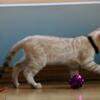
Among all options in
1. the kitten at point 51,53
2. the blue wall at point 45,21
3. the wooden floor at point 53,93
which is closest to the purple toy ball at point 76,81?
the wooden floor at point 53,93

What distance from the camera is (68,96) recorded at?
172 centimetres

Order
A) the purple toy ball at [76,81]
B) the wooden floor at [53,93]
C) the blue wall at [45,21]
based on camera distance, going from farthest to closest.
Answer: the blue wall at [45,21] → the purple toy ball at [76,81] → the wooden floor at [53,93]

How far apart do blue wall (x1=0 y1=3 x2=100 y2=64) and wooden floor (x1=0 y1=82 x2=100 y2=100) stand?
1.21 ft

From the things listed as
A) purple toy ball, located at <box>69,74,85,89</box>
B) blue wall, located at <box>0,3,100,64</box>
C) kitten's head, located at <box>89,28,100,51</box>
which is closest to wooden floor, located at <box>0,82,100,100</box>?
purple toy ball, located at <box>69,74,85,89</box>

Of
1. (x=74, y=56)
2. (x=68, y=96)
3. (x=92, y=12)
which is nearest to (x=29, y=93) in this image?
(x=68, y=96)

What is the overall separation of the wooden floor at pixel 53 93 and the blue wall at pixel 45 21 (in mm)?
369

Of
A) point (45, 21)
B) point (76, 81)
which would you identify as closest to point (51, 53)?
point (76, 81)

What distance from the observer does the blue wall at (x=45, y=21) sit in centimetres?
222

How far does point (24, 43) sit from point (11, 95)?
34cm

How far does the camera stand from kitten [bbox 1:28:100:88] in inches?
76.7

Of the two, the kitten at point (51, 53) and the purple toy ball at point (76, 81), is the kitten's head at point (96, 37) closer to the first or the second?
the kitten at point (51, 53)

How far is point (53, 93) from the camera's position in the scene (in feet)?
5.90

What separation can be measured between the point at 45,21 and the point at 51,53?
336 millimetres

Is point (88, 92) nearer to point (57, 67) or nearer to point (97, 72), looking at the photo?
point (97, 72)
